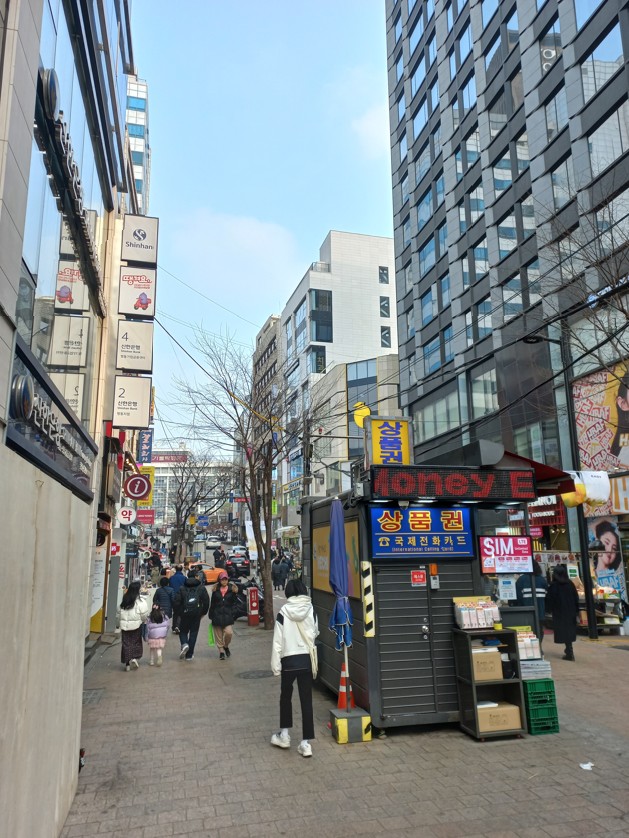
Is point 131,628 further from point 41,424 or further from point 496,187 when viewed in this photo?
point 496,187

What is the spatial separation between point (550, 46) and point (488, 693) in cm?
2330

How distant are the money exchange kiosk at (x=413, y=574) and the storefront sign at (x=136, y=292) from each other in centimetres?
926

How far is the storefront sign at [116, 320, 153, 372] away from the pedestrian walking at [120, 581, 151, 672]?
18.4ft

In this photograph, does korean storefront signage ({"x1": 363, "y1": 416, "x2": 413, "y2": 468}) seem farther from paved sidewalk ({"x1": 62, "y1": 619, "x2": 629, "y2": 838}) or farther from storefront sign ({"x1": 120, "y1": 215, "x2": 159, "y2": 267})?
storefront sign ({"x1": 120, "y1": 215, "x2": 159, "y2": 267})

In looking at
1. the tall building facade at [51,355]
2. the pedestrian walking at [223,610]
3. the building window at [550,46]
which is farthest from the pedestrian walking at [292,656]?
the building window at [550,46]

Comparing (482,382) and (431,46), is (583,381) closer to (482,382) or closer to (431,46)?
(482,382)

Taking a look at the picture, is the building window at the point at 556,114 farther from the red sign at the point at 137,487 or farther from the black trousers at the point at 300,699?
the black trousers at the point at 300,699

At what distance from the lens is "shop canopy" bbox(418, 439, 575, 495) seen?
7.75m

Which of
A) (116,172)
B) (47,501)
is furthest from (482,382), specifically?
(47,501)

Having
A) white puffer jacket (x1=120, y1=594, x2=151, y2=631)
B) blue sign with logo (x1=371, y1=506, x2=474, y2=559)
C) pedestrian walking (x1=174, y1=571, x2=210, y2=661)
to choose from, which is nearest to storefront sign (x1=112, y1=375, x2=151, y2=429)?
pedestrian walking (x1=174, y1=571, x2=210, y2=661)

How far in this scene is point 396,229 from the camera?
37.1 meters

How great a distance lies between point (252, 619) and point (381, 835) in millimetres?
13894

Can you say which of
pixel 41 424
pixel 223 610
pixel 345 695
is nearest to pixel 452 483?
pixel 345 695

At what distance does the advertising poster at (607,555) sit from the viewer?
16469 mm
